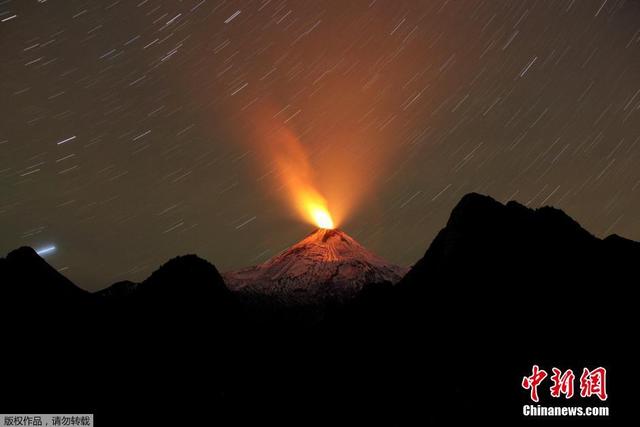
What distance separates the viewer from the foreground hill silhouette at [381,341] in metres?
21.7

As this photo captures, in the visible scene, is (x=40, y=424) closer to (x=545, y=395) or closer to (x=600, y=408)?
(x=545, y=395)

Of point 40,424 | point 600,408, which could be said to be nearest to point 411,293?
point 600,408

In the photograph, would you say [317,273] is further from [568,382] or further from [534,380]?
[568,382]

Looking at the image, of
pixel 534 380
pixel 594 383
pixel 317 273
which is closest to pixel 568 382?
pixel 594 383

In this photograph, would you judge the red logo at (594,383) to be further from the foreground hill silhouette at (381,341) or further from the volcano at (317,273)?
the volcano at (317,273)

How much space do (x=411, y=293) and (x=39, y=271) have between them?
99.7 ft

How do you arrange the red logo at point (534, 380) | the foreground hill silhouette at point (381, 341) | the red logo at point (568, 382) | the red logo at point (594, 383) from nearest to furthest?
1. the red logo at point (594, 383)
2. the red logo at point (568, 382)
3. the red logo at point (534, 380)
4. the foreground hill silhouette at point (381, 341)

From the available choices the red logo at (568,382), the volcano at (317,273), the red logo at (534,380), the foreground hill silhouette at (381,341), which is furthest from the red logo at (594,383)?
the volcano at (317,273)

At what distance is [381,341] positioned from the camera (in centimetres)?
2948

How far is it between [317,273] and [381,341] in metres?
74.0

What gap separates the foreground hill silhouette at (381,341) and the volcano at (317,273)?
51.3 m

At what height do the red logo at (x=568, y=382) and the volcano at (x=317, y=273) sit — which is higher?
Result: the volcano at (x=317, y=273)

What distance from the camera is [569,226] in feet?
97.5

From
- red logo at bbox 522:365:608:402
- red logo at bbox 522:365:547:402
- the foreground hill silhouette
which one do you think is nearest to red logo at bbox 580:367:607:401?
red logo at bbox 522:365:608:402
